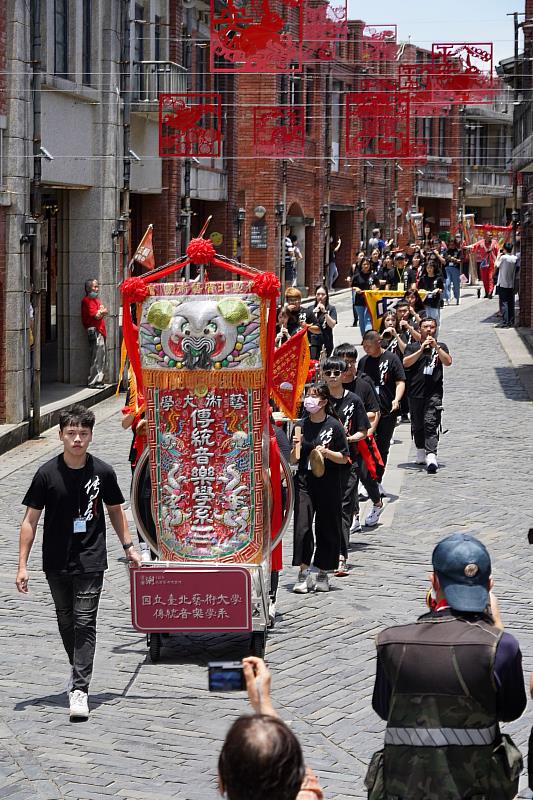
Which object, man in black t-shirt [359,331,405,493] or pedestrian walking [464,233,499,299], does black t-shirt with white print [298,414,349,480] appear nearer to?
man in black t-shirt [359,331,405,493]

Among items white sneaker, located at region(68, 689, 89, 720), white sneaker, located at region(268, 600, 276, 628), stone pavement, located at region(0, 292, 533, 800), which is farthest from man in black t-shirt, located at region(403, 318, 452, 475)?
white sneaker, located at region(68, 689, 89, 720)

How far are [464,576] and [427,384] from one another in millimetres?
11725

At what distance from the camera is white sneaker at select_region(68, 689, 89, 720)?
332 inches

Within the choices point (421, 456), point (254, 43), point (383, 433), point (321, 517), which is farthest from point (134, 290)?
point (254, 43)

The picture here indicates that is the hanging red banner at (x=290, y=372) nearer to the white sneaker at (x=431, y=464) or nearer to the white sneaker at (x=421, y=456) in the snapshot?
the white sneaker at (x=431, y=464)

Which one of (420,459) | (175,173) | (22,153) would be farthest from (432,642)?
(175,173)

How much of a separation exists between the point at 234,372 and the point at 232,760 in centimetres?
596

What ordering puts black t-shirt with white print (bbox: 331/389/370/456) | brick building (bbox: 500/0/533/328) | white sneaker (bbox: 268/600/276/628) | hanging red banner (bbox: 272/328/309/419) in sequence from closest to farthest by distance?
white sneaker (bbox: 268/600/276/628) < hanging red banner (bbox: 272/328/309/419) < black t-shirt with white print (bbox: 331/389/370/456) < brick building (bbox: 500/0/533/328)

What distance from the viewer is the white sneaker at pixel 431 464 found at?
16.6 meters

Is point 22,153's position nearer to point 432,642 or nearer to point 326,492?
point 326,492

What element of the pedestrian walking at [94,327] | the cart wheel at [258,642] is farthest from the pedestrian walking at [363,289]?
the cart wheel at [258,642]

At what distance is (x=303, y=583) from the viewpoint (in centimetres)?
1150

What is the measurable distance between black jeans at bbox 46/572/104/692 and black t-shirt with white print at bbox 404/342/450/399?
335 inches

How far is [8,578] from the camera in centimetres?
1181
